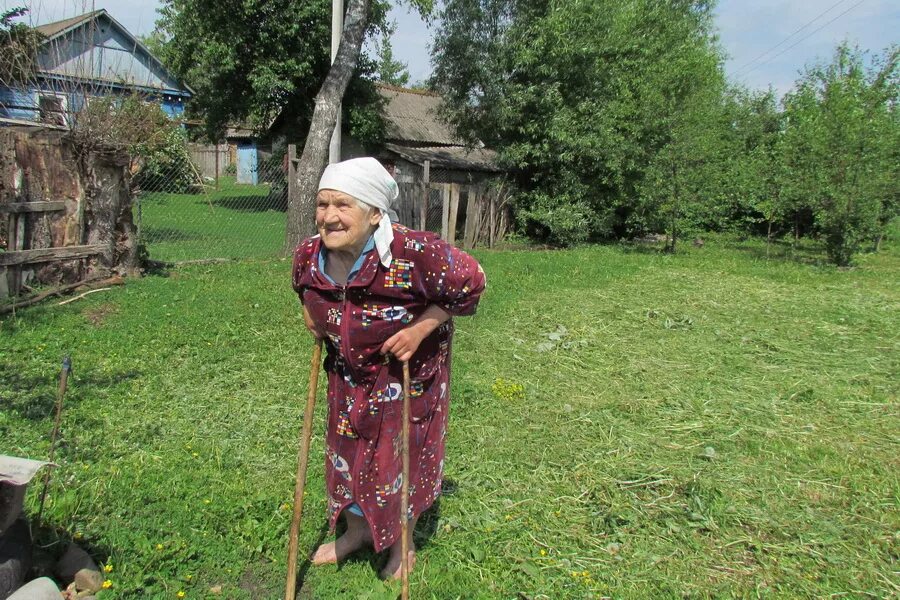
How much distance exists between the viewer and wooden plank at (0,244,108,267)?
638cm

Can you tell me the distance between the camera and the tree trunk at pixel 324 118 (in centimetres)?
1002

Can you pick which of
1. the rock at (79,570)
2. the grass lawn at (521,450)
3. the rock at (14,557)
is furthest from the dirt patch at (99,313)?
the rock at (14,557)

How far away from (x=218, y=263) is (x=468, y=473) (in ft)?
22.4

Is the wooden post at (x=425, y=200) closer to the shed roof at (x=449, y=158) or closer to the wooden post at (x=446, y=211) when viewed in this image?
the wooden post at (x=446, y=211)

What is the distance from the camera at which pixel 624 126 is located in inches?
613

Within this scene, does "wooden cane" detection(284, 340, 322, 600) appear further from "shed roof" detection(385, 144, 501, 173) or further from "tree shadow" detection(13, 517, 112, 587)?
"shed roof" detection(385, 144, 501, 173)

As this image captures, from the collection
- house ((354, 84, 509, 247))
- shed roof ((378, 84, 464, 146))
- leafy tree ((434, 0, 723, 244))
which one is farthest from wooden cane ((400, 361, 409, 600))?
shed roof ((378, 84, 464, 146))

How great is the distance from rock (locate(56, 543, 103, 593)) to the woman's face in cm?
167

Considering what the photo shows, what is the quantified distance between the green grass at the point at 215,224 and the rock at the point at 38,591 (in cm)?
704

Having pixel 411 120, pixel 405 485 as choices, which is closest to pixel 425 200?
pixel 405 485

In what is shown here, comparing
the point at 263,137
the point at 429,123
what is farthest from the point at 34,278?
the point at 429,123

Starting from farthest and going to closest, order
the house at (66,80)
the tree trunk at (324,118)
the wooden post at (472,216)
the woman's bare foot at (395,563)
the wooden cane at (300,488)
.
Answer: the wooden post at (472,216) → the tree trunk at (324,118) → the house at (66,80) → the woman's bare foot at (395,563) → the wooden cane at (300,488)

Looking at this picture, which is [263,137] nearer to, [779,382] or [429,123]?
[429,123]

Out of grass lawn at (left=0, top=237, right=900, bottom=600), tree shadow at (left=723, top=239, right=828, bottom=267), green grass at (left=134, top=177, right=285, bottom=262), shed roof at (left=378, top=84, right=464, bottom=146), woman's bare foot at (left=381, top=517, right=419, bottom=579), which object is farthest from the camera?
shed roof at (left=378, top=84, right=464, bottom=146)
